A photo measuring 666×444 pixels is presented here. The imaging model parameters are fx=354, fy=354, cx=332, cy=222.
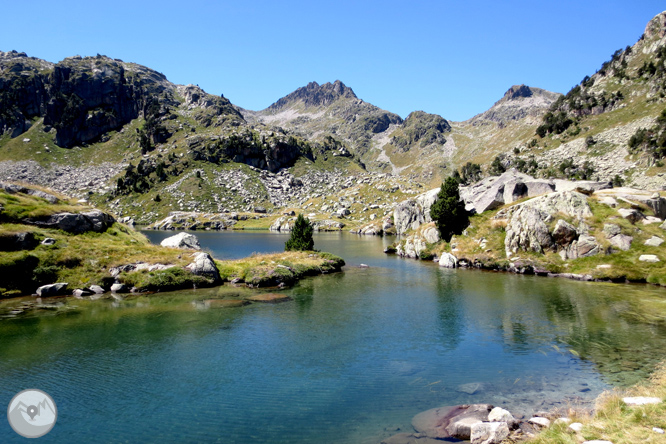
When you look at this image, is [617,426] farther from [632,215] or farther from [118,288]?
[632,215]

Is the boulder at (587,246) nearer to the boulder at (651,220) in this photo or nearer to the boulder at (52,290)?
the boulder at (651,220)

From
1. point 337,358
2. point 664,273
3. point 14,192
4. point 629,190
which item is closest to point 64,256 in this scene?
point 14,192

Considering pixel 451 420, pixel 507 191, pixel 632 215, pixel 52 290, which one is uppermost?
pixel 507 191

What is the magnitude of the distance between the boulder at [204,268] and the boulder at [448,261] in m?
40.9

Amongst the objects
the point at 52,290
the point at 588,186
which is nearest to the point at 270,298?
the point at 52,290

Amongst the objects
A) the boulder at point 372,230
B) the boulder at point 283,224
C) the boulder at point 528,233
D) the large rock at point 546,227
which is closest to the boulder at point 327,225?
the boulder at point 283,224

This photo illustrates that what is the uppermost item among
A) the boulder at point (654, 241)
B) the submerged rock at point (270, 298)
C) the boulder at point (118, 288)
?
the boulder at point (654, 241)

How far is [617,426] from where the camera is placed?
12016 mm

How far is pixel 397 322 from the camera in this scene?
109 feet

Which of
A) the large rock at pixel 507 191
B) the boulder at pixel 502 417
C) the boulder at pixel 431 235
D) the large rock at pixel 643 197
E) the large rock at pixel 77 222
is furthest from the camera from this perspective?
the boulder at pixel 431 235

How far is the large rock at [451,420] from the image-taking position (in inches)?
589

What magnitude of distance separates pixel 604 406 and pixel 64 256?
53.6m

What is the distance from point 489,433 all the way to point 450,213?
6147 centimetres

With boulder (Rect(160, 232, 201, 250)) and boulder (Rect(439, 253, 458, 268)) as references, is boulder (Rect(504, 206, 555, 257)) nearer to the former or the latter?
boulder (Rect(439, 253, 458, 268))
